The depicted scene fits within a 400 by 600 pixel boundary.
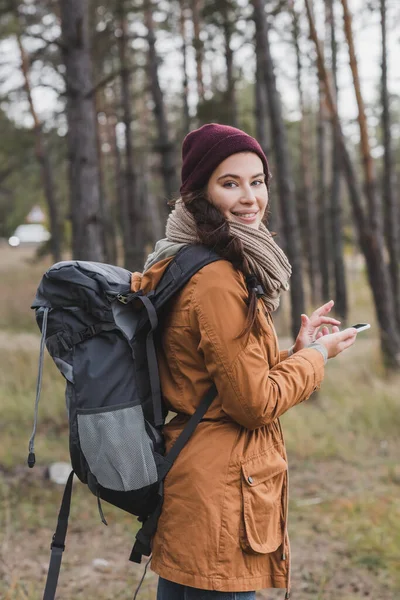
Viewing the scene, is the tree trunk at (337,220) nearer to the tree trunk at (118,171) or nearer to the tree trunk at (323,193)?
the tree trunk at (323,193)

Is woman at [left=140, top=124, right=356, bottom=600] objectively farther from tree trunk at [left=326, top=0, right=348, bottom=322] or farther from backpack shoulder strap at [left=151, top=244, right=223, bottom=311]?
tree trunk at [left=326, top=0, right=348, bottom=322]

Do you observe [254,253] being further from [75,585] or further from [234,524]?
[75,585]

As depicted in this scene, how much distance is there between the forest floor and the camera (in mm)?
4281

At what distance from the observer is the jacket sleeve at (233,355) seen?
6.63 feet

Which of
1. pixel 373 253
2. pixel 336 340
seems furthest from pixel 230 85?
pixel 336 340

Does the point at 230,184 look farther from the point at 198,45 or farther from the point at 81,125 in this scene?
the point at 198,45

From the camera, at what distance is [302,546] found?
481 cm

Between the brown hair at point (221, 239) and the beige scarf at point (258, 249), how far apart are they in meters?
0.02

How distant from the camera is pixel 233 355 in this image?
2.02 m

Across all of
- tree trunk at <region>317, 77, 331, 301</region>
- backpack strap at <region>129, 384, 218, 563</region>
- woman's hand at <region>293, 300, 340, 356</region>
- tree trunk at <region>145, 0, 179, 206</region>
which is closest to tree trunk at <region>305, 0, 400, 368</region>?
tree trunk at <region>145, 0, 179, 206</region>

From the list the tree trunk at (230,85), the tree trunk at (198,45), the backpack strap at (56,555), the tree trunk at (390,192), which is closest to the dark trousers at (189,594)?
the backpack strap at (56,555)

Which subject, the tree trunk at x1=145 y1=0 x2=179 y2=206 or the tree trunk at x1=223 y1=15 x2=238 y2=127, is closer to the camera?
the tree trunk at x1=145 y1=0 x2=179 y2=206

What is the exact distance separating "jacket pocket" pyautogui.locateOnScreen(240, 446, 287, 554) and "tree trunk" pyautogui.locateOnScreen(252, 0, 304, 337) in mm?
6746

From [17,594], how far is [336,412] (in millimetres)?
4880
